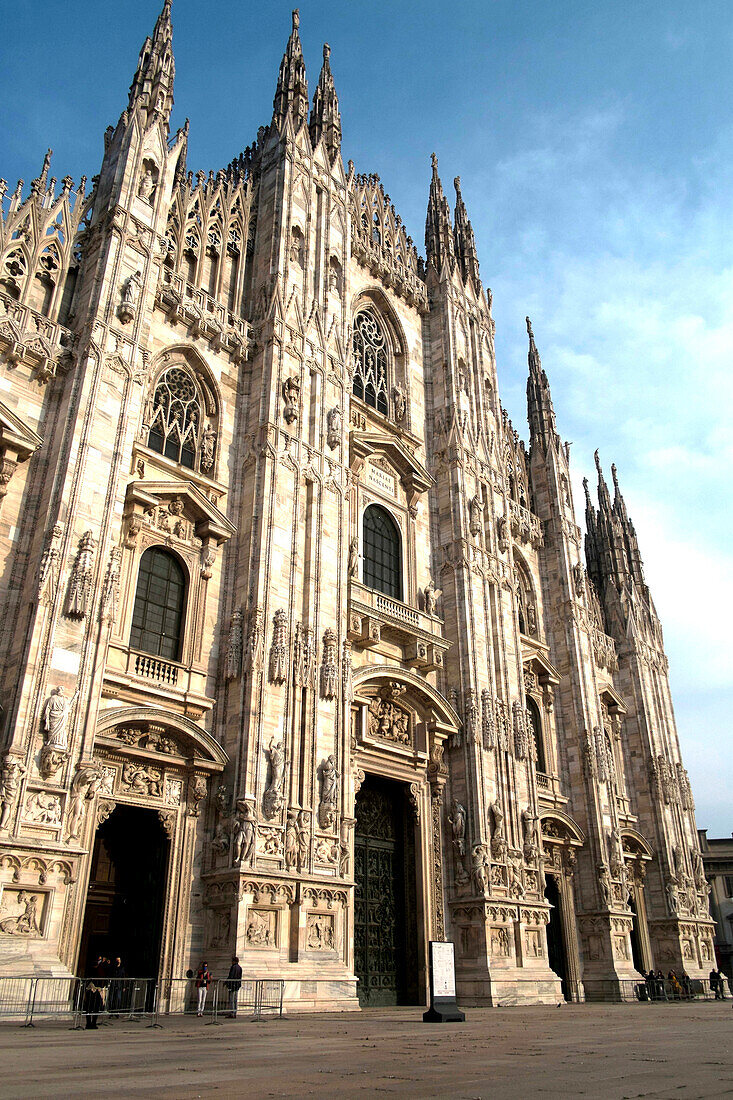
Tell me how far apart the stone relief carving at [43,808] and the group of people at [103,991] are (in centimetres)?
236

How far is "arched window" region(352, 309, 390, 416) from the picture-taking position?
2628 centimetres

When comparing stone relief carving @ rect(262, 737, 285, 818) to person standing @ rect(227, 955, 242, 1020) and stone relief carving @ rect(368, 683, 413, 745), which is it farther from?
stone relief carving @ rect(368, 683, 413, 745)

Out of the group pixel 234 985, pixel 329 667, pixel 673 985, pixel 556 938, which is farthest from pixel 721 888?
pixel 234 985

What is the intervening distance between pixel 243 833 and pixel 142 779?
82.9 inches

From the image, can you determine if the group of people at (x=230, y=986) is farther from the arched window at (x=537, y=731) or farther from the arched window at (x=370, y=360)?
the arched window at (x=370, y=360)

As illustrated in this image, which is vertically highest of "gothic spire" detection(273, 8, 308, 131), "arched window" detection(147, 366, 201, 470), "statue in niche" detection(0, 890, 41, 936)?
"gothic spire" detection(273, 8, 308, 131)

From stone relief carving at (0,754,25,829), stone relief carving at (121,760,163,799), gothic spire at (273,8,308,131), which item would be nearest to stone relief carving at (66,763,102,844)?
stone relief carving at (0,754,25,829)

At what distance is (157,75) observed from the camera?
20.9 metres

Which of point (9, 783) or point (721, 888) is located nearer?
point (9, 783)

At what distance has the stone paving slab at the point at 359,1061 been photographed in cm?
536

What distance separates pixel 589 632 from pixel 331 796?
1731 centimetres

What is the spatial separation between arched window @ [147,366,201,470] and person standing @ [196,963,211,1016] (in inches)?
403

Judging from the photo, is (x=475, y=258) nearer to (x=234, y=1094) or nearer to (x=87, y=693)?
(x=87, y=693)

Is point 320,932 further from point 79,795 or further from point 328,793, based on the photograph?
point 79,795
